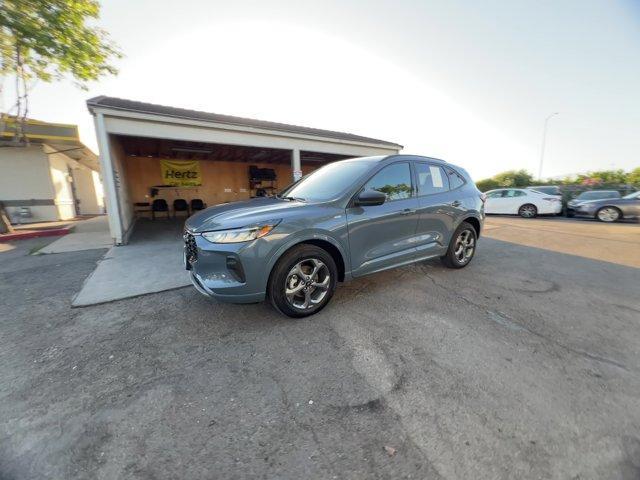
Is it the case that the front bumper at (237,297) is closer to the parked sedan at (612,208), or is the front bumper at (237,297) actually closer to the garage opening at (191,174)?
the garage opening at (191,174)

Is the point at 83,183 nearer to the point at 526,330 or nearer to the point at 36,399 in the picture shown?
the point at 36,399

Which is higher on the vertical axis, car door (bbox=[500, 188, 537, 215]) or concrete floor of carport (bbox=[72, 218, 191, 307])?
car door (bbox=[500, 188, 537, 215])

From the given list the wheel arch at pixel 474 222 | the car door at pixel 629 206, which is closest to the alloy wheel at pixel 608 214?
the car door at pixel 629 206

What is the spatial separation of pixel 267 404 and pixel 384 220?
2.30 meters

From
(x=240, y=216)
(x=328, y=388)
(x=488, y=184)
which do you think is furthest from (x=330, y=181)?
(x=488, y=184)

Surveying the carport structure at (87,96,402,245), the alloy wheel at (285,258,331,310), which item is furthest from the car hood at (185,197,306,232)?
the carport structure at (87,96,402,245)

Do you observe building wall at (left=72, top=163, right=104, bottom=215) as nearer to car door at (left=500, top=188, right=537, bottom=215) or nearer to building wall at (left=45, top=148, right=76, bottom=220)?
building wall at (left=45, top=148, right=76, bottom=220)

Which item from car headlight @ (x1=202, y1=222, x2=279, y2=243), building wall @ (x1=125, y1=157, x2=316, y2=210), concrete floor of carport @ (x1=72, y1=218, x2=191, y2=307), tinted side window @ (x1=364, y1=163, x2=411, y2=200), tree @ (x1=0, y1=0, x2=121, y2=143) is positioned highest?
tree @ (x1=0, y1=0, x2=121, y2=143)

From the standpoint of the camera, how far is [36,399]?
6.04 feet

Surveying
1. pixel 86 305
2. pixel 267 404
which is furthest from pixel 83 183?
pixel 267 404

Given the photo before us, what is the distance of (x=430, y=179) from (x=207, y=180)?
12.2 meters

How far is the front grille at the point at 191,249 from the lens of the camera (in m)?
2.75

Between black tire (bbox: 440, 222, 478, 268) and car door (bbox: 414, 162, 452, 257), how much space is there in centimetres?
22

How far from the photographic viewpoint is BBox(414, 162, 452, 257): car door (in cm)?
371
